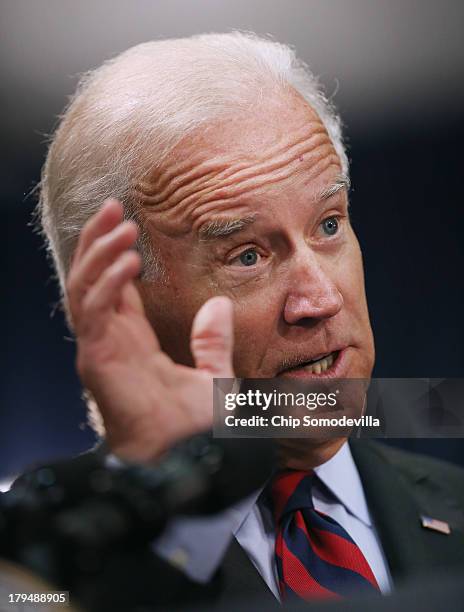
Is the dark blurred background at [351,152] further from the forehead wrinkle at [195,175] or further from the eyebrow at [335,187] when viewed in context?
the forehead wrinkle at [195,175]

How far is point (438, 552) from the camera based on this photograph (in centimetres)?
166

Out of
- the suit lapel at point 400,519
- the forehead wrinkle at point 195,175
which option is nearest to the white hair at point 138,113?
the forehead wrinkle at point 195,175

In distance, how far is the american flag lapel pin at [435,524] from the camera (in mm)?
1692

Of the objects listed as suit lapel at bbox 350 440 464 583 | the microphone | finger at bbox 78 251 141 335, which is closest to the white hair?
finger at bbox 78 251 141 335

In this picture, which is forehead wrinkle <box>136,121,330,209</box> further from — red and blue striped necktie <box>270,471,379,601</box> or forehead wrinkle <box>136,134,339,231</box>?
red and blue striped necktie <box>270,471,379,601</box>

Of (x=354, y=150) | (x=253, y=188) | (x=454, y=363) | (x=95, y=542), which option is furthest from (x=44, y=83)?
(x=454, y=363)

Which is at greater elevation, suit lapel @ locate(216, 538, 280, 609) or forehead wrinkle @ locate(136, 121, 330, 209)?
forehead wrinkle @ locate(136, 121, 330, 209)

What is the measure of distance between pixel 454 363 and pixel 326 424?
0.34m

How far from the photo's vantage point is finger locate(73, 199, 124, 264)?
1406 millimetres

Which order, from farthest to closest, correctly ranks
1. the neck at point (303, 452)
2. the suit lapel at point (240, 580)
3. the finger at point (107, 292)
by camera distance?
the neck at point (303, 452), the suit lapel at point (240, 580), the finger at point (107, 292)

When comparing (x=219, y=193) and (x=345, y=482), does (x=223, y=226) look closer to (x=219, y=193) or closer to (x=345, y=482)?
(x=219, y=193)

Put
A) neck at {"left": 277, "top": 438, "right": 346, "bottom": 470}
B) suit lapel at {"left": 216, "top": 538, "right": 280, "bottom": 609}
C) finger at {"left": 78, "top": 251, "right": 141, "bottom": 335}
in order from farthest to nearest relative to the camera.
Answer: neck at {"left": 277, "top": 438, "right": 346, "bottom": 470} < suit lapel at {"left": 216, "top": 538, "right": 280, "bottom": 609} < finger at {"left": 78, "top": 251, "right": 141, "bottom": 335}

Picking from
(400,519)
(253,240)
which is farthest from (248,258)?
(400,519)

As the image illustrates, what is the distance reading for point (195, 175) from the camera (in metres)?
1.51
